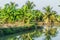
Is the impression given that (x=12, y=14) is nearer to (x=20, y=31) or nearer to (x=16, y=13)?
(x=16, y=13)

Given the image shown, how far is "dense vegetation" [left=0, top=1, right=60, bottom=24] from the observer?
41.6m

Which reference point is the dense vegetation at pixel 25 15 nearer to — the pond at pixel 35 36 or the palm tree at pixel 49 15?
the palm tree at pixel 49 15

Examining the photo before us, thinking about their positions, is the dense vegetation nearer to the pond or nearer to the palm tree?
the palm tree

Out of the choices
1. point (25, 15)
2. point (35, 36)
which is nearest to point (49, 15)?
point (25, 15)

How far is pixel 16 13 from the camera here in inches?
1651

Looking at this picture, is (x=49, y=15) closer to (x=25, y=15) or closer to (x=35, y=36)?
(x=25, y=15)

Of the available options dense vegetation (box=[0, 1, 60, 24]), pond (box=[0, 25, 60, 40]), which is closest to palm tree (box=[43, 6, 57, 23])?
dense vegetation (box=[0, 1, 60, 24])

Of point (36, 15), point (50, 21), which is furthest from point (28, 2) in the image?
point (50, 21)

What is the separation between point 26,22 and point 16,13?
255 centimetres

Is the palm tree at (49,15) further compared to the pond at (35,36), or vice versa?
the palm tree at (49,15)

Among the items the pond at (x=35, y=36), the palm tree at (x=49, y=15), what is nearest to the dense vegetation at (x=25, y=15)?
the palm tree at (x=49, y=15)

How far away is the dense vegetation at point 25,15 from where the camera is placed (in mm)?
41638

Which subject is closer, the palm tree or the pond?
the pond

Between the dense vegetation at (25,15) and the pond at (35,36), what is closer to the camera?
the pond at (35,36)
